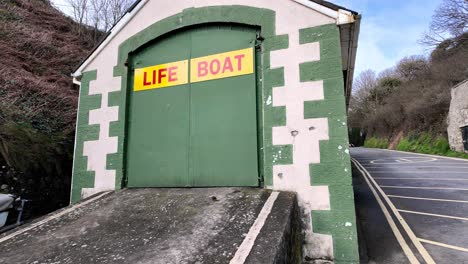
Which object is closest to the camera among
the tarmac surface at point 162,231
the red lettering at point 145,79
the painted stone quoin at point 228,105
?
the tarmac surface at point 162,231

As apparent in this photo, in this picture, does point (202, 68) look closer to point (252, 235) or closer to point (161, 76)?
point (161, 76)

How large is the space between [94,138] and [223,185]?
2.51 meters

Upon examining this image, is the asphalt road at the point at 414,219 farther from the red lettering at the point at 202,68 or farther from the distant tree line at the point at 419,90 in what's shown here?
the distant tree line at the point at 419,90

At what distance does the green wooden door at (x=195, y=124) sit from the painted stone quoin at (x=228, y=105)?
0.05 feet

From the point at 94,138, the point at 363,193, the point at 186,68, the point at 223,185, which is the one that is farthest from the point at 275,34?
the point at 363,193

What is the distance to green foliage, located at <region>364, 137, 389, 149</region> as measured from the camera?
37.0 m

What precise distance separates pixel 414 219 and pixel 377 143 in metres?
37.0

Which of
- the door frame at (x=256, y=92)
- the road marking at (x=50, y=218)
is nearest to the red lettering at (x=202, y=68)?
the door frame at (x=256, y=92)

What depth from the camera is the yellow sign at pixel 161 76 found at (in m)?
4.49

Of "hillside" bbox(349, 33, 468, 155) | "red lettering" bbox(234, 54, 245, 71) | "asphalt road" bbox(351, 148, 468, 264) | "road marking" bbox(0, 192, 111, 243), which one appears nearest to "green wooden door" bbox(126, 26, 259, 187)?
"red lettering" bbox(234, 54, 245, 71)

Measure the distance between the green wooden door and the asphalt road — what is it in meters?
2.50

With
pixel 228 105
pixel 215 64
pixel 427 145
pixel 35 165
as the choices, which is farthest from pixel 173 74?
pixel 427 145

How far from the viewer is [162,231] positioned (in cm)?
282

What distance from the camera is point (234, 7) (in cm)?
427
